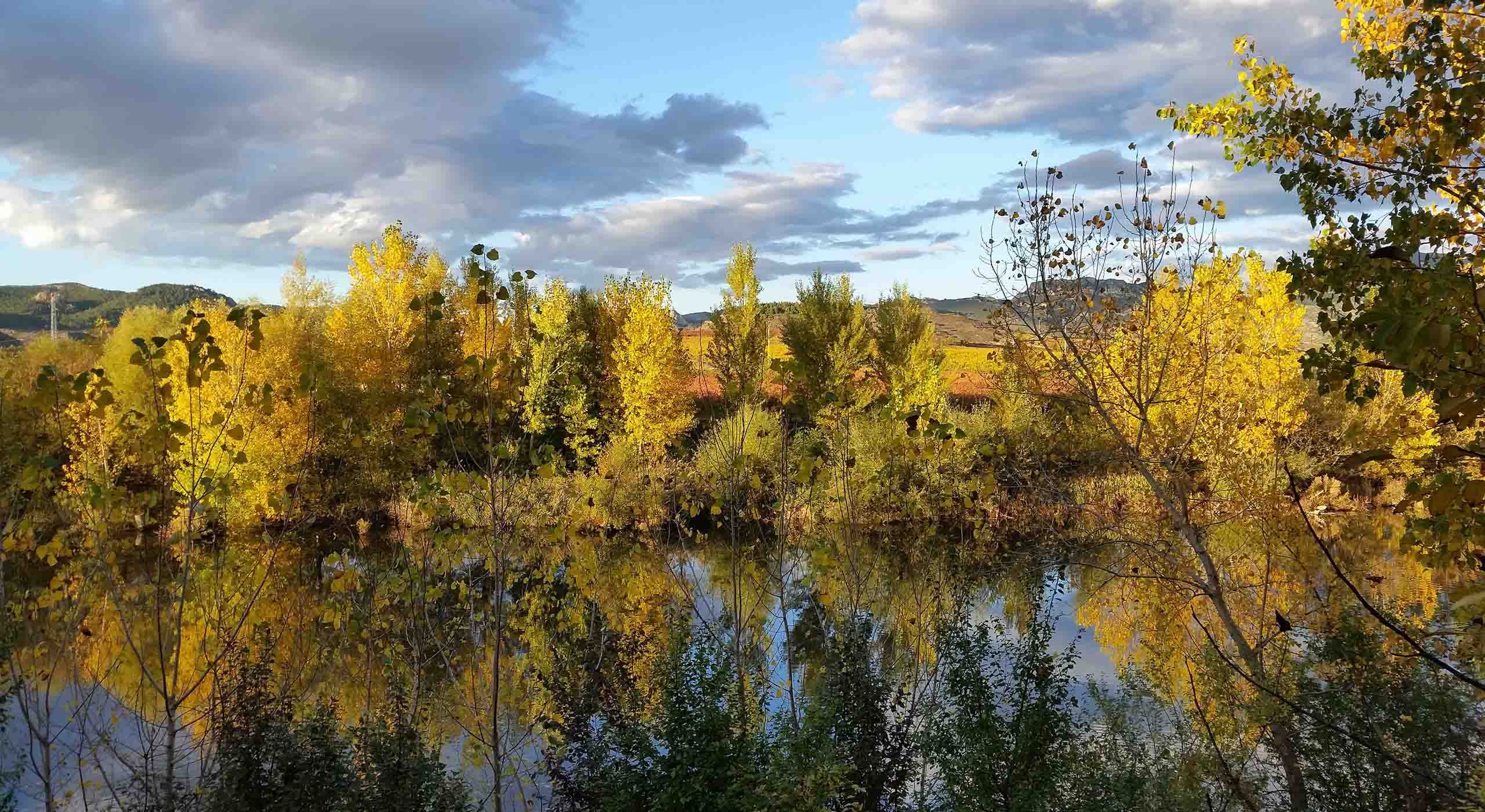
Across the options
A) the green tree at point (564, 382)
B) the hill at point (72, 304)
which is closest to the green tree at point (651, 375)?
the green tree at point (564, 382)

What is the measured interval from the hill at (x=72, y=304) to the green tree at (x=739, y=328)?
97.7 meters

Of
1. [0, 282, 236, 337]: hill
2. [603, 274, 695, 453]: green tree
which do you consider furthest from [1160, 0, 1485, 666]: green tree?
[0, 282, 236, 337]: hill

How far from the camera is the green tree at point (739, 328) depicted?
123 ft

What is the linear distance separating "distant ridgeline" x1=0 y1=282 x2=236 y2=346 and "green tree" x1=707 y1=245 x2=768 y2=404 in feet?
324

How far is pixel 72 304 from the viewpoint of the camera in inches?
5851

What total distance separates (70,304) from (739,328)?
150 metres

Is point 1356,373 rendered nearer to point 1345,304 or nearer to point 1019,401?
point 1345,304

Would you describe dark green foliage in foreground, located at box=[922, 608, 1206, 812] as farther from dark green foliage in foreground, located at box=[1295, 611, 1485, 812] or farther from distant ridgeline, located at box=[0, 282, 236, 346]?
distant ridgeline, located at box=[0, 282, 236, 346]

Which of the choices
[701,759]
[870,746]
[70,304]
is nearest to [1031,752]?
[870,746]

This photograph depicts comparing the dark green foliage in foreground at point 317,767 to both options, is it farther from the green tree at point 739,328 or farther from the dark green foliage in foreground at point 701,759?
the green tree at point 739,328

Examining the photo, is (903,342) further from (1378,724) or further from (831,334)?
(1378,724)

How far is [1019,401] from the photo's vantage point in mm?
29531

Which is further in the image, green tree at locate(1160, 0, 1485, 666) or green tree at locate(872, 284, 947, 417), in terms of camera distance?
green tree at locate(872, 284, 947, 417)

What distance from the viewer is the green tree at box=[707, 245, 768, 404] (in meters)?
37.6
